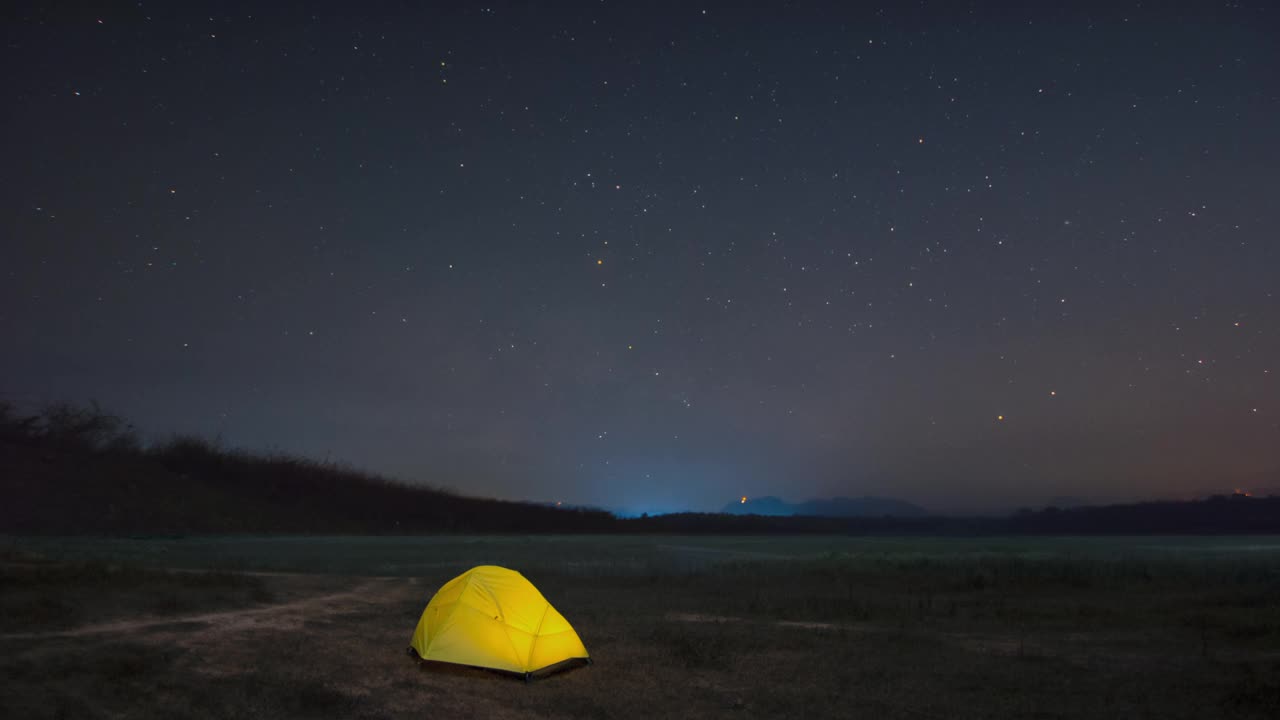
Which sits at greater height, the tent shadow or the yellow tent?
the yellow tent

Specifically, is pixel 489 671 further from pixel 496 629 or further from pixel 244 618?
pixel 244 618

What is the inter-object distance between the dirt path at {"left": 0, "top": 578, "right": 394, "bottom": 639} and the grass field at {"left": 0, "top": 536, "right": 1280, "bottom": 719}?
0.26 feet

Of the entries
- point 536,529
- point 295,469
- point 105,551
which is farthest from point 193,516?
point 536,529

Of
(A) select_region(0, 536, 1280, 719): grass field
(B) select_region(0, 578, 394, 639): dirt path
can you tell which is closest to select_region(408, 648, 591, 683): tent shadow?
(A) select_region(0, 536, 1280, 719): grass field

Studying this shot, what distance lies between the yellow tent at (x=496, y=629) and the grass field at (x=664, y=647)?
1.05 ft

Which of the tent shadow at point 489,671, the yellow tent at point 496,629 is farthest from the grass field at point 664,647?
the yellow tent at point 496,629

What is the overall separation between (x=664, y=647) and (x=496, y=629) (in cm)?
408

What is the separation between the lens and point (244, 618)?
1706 cm

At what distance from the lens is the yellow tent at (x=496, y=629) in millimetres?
12852

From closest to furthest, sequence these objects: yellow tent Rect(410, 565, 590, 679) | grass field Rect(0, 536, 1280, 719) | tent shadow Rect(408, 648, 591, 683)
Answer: grass field Rect(0, 536, 1280, 719) → tent shadow Rect(408, 648, 591, 683) → yellow tent Rect(410, 565, 590, 679)

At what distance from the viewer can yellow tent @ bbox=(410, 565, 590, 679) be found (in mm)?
12852

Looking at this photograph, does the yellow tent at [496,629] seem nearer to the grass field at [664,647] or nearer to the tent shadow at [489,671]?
the tent shadow at [489,671]

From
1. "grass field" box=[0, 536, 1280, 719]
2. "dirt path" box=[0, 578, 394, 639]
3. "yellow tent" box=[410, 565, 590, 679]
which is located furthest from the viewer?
"dirt path" box=[0, 578, 394, 639]

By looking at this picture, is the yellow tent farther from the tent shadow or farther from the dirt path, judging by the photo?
the dirt path
